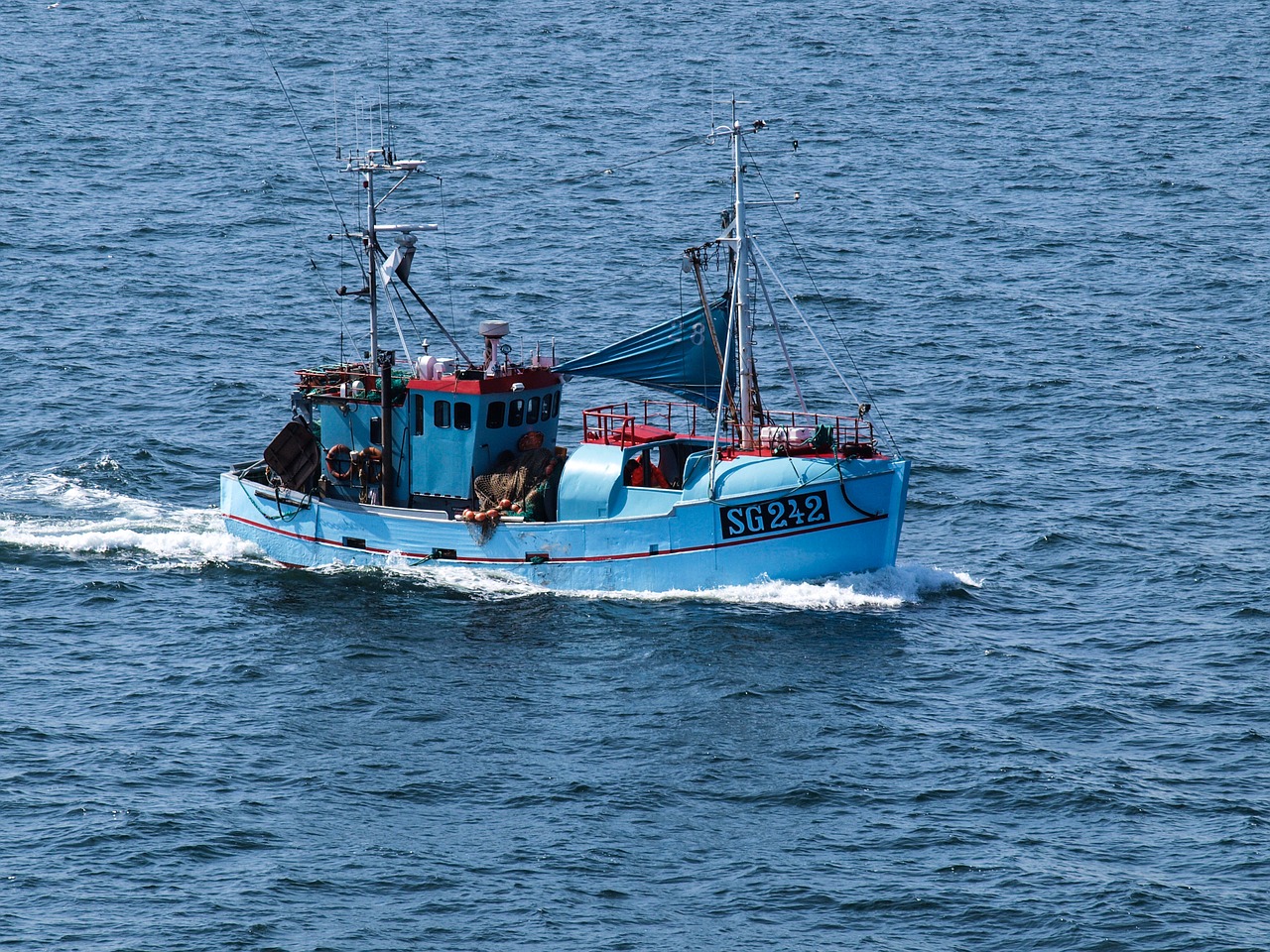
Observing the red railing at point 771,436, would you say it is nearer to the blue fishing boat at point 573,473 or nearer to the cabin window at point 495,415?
the blue fishing boat at point 573,473

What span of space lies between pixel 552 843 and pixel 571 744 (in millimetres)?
3949

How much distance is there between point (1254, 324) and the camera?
67.1m

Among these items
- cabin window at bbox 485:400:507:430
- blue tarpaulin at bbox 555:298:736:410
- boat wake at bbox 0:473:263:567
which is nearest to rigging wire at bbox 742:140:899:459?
blue tarpaulin at bbox 555:298:736:410

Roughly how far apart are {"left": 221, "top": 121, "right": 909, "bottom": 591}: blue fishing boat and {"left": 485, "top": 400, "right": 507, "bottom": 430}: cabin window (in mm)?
47

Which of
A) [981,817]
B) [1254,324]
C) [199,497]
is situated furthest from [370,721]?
[1254,324]

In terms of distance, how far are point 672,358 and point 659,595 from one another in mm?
6404

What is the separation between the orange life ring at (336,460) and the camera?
49500mm

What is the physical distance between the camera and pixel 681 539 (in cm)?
4509

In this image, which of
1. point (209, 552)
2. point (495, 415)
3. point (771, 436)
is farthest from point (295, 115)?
point (771, 436)

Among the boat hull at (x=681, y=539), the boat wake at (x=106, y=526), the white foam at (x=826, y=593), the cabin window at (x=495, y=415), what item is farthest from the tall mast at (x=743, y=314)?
the boat wake at (x=106, y=526)

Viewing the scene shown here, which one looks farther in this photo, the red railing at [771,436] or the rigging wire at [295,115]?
the rigging wire at [295,115]

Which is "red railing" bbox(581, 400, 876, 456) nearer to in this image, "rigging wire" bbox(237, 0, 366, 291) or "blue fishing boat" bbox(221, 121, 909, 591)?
"blue fishing boat" bbox(221, 121, 909, 591)

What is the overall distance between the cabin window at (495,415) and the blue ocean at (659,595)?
4215 mm

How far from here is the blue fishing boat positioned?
146 feet
